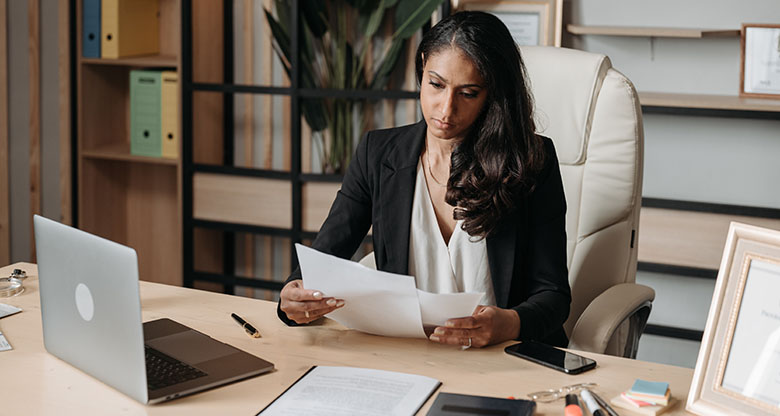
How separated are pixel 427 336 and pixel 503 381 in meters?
0.20

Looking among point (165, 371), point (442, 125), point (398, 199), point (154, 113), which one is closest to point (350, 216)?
Result: point (398, 199)

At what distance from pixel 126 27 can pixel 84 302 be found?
2.31 metres

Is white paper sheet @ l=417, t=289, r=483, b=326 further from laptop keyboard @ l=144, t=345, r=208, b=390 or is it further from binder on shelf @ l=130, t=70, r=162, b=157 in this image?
binder on shelf @ l=130, t=70, r=162, b=157

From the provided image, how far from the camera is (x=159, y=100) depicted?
3379 millimetres

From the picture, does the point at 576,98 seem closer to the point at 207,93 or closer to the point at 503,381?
the point at 503,381

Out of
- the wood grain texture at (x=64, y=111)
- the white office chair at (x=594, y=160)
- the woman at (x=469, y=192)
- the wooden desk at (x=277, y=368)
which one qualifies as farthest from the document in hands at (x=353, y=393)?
the wood grain texture at (x=64, y=111)

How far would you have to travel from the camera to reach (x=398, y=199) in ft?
6.02

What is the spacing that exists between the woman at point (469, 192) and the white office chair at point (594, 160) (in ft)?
0.61

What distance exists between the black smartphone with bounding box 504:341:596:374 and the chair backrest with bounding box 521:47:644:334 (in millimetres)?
561

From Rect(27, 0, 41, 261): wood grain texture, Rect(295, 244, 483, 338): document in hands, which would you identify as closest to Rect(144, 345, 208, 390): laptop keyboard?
Rect(295, 244, 483, 338): document in hands

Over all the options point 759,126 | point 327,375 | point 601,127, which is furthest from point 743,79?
point 327,375

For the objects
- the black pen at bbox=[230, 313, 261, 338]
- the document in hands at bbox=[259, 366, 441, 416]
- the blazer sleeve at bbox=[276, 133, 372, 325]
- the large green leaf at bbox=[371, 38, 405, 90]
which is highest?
the large green leaf at bbox=[371, 38, 405, 90]

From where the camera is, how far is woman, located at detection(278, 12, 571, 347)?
1.69 metres

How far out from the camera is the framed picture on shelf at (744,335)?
118 centimetres
